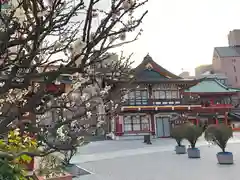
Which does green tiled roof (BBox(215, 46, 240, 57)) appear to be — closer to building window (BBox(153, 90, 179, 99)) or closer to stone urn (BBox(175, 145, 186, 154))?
building window (BBox(153, 90, 179, 99))

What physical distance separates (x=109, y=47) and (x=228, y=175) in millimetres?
6698

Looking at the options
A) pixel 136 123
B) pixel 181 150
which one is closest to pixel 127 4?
pixel 181 150

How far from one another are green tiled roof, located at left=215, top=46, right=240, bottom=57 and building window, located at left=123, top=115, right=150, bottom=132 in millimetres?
20173

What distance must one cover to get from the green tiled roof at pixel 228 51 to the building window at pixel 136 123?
2017 centimetres

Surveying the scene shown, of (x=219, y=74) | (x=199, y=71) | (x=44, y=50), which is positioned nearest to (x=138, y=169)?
(x=44, y=50)

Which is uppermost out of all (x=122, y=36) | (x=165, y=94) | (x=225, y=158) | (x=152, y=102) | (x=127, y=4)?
(x=165, y=94)

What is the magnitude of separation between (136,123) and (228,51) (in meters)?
22.7

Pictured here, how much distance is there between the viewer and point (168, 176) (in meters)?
7.43

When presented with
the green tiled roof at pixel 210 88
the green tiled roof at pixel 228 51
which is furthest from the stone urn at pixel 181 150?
the green tiled roof at pixel 228 51

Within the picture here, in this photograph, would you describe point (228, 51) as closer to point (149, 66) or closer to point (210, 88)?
point (210, 88)

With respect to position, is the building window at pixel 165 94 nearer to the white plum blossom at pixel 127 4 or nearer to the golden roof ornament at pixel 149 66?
the golden roof ornament at pixel 149 66

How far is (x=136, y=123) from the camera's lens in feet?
74.1

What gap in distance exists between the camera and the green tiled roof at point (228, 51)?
3645 centimetres

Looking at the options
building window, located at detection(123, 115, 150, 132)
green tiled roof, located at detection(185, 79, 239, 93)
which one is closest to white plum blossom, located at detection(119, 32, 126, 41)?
building window, located at detection(123, 115, 150, 132)
